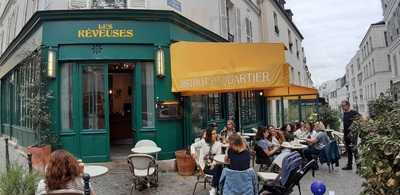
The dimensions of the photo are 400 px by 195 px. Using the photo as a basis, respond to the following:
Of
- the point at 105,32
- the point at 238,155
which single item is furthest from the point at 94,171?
the point at 105,32

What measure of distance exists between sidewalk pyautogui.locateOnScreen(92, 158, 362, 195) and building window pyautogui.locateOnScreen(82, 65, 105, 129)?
50.1 inches

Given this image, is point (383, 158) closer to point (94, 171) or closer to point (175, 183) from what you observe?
point (94, 171)

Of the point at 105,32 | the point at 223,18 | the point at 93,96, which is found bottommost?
the point at 93,96

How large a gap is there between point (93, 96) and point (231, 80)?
3996mm

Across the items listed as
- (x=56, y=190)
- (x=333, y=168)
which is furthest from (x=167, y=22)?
(x=56, y=190)

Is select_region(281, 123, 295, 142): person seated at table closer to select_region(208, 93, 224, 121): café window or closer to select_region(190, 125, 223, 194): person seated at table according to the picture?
select_region(208, 93, 224, 121): café window

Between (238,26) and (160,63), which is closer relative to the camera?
(160,63)

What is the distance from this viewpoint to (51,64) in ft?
31.4

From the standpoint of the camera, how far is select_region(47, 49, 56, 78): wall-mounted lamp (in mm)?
9562

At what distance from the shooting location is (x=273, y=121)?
2223cm

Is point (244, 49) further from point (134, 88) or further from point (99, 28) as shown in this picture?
point (99, 28)

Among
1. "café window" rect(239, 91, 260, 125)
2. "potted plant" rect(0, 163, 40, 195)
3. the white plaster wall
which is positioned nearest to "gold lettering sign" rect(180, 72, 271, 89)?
"potted plant" rect(0, 163, 40, 195)

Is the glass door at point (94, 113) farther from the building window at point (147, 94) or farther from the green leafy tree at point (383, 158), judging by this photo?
the green leafy tree at point (383, 158)

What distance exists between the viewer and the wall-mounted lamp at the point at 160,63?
10.1 m
